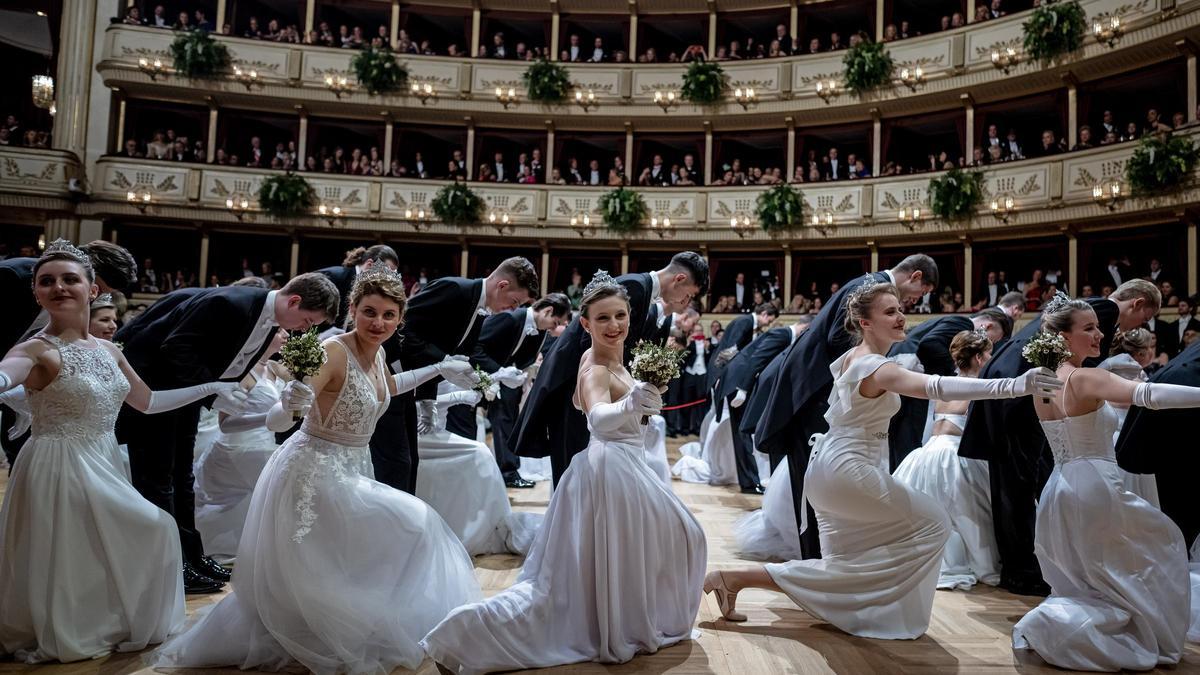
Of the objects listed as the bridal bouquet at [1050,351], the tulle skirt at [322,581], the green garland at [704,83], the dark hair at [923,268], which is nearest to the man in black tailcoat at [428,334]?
the tulle skirt at [322,581]

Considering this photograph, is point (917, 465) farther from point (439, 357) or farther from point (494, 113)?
point (494, 113)

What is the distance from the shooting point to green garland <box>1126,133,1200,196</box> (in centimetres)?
1184

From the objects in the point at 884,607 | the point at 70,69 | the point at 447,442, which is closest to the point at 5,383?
the point at 447,442

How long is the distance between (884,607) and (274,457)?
8.65 feet

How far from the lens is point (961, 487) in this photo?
4.92 meters

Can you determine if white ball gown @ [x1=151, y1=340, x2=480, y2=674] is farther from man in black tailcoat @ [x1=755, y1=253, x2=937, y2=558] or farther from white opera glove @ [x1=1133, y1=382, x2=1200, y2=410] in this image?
white opera glove @ [x1=1133, y1=382, x2=1200, y2=410]

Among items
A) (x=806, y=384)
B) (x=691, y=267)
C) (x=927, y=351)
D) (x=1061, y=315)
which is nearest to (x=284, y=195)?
(x=691, y=267)

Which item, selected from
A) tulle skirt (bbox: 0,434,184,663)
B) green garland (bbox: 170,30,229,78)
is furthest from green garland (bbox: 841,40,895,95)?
tulle skirt (bbox: 0,434,184,663)

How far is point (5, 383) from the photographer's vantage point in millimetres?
2736

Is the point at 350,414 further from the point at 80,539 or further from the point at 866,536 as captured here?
the point at 866,536

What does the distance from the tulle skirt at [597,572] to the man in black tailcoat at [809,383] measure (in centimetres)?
152

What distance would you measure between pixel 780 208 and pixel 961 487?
11.6 m

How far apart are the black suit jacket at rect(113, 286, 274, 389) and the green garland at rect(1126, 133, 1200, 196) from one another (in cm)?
1283

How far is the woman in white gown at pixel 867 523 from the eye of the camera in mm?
3545
